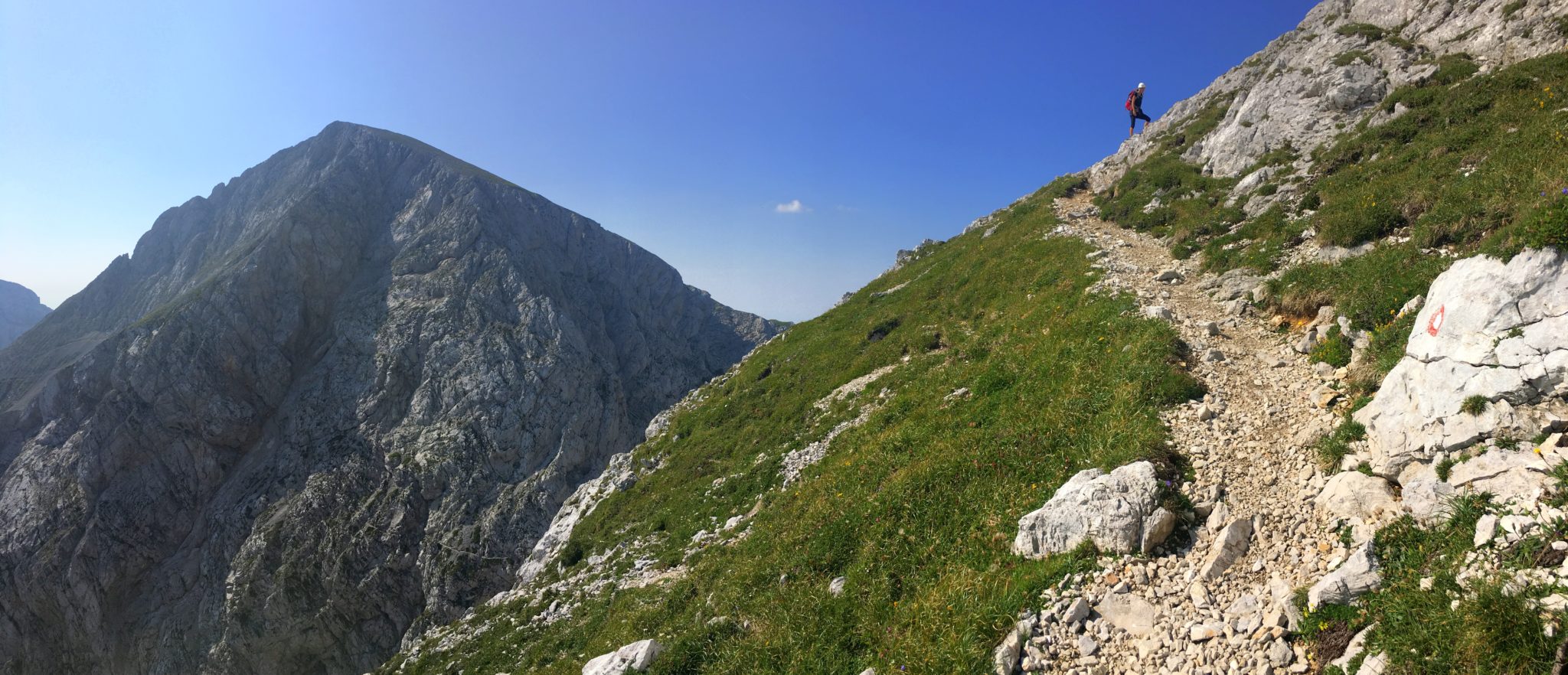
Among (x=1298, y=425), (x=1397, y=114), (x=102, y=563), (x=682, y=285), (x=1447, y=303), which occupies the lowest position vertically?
(x=102, y=563)

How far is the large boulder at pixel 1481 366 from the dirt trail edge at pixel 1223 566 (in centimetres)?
118

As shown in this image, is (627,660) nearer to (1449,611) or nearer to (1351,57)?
(1449,611)

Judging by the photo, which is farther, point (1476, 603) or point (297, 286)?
point (297, 286)

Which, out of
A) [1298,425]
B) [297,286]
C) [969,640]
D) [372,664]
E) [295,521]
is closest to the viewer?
[969,640]

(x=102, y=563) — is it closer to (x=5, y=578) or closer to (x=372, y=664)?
(x=5, y=578)

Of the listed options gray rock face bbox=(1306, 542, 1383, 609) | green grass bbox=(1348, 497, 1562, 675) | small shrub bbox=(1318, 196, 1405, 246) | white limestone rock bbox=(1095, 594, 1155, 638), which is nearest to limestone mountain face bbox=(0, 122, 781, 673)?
white limestone rock bbox=(1095, 594, 1155, 638)

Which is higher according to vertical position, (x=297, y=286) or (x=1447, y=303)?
(x=297, y=286)

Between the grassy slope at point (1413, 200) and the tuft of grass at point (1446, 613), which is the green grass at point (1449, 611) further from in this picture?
the grassy slope at point (1413, 200)

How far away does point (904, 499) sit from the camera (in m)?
13.2

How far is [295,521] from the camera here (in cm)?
6844

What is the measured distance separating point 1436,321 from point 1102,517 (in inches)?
257

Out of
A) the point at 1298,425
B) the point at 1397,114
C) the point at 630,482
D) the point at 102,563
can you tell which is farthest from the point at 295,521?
the point at 1397,114

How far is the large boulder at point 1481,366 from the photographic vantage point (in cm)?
762

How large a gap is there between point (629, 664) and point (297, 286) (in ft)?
369
